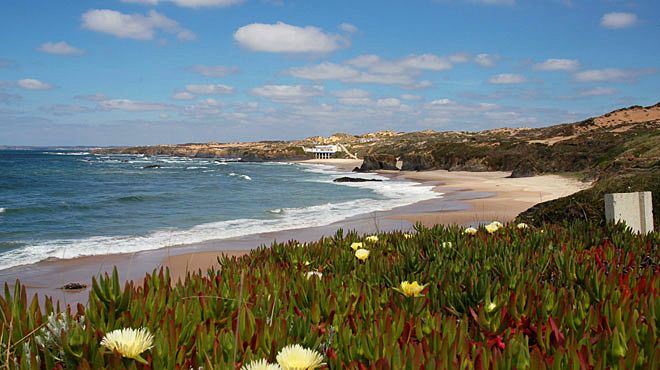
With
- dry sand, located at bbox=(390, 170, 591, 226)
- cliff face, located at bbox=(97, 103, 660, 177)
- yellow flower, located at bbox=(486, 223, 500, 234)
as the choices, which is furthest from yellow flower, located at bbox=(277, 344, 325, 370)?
cliff face, located at bbox=(97, 103, 660, 177)

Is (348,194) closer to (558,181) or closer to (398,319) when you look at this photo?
(558,181)

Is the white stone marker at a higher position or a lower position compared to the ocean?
higher

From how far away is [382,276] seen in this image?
10.1 feet

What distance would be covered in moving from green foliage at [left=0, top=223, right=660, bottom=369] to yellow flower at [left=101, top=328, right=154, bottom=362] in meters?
0.03

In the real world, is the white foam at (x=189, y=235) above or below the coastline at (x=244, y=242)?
below

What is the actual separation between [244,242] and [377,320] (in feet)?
36.6

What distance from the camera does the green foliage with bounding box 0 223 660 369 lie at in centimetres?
164

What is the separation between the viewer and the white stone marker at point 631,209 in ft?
15.5

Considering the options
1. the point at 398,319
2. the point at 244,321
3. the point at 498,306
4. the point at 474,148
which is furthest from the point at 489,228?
the point at 474,148

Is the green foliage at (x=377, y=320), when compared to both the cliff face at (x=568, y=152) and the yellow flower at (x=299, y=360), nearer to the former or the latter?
the yellow flower at (x=299, y=360)

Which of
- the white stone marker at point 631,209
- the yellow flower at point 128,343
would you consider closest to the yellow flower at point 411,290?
the yellow flower at point 128,343

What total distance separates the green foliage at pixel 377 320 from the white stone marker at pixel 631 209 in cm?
149

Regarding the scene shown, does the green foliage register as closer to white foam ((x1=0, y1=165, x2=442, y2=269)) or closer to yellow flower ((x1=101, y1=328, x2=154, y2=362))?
yellow flower ((x1=101, y1=328, x2=154, y2=362))

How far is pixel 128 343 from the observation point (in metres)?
1.58
